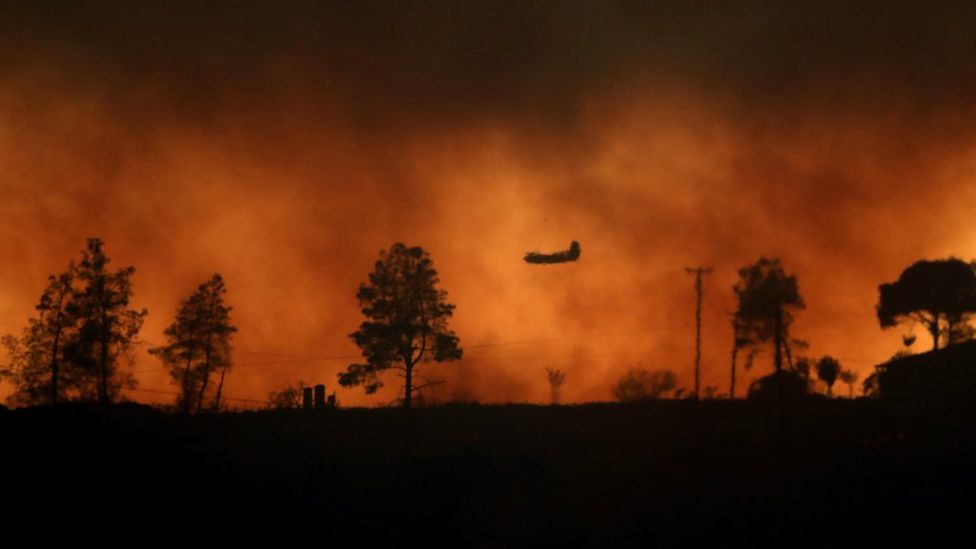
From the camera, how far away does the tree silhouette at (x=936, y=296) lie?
99.4 meters

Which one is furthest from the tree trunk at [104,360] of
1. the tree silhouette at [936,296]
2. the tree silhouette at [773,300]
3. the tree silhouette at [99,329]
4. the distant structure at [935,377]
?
the tree silhouette at [936,296]

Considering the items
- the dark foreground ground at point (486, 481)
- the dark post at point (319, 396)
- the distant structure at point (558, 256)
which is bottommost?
the dark foreground ground at point (486, 481)

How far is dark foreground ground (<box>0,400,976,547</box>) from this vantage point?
45.8 m

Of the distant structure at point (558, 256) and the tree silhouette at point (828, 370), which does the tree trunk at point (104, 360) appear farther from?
the tree silhouette at point (828, 370)

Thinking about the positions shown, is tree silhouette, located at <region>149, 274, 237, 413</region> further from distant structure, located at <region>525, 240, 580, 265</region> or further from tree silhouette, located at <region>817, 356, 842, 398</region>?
tree silhouette, located at <region>817, 356, 842, 398</region>

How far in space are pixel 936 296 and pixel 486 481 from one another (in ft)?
250

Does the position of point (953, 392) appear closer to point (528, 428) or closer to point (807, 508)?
point (807, 508)

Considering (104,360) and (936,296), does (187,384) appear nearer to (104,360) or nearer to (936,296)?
(104,360)

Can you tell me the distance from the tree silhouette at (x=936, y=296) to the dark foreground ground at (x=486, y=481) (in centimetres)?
3834

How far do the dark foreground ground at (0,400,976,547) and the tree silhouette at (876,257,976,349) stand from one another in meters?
38.3

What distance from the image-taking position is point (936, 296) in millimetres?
100500

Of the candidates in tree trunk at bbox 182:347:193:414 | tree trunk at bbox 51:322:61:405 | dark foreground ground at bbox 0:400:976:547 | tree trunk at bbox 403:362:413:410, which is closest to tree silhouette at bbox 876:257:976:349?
dark foreground ground at bbox 0:400:976:547

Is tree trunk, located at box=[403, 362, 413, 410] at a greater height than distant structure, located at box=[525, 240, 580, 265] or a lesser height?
lesser

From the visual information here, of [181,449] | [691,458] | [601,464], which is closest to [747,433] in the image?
[691,458]
